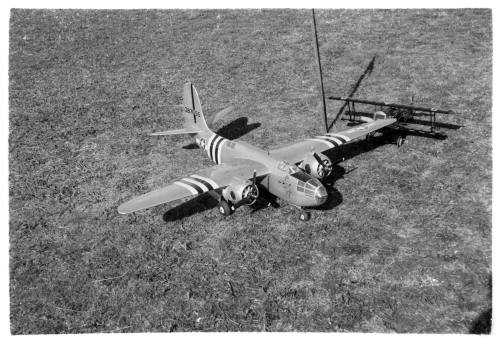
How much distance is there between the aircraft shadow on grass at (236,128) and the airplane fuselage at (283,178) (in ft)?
16.6

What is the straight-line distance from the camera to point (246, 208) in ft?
68.5

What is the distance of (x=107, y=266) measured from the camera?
18.5m

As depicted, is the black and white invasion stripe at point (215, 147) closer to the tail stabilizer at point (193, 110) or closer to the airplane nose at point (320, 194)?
the tail stabilizer at point (193, 110)

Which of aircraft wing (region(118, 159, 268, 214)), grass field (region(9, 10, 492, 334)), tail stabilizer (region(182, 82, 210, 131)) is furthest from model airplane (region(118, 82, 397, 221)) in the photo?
tail stabilizer (region(182, 82, 210, 131))

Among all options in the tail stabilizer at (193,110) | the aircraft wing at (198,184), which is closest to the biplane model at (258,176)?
the aircraft wing at (198,184)

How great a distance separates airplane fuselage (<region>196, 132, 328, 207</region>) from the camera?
18750 mm

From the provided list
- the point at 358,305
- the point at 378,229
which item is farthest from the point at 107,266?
the point at 378,229

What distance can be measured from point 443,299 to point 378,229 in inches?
169

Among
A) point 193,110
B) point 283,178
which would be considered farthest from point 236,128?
point 283,178

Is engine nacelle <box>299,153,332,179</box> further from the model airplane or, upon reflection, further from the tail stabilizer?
the tail stabilizer

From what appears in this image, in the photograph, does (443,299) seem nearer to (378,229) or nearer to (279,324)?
(378,229)

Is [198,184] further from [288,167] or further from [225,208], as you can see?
A: [288,167]

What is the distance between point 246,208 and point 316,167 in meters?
3.95

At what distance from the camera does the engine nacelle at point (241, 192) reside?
18.9 meters
